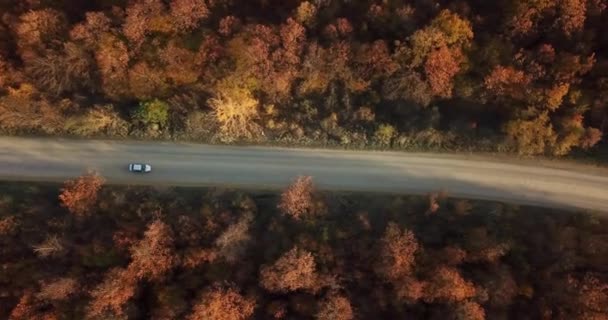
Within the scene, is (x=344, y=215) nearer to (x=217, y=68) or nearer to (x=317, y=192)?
(x=317, y=192)

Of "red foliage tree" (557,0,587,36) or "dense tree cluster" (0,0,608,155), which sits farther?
"dense tree cluster" (0,0,608,155)

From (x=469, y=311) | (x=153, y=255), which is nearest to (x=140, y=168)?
(x=153, y=255)

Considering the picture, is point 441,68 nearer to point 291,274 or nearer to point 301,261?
point 301,261

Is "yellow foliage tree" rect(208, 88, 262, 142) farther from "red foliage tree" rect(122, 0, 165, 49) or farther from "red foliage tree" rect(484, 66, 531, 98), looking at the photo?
"red foliage tree" rect(484, 66, 531, 98)

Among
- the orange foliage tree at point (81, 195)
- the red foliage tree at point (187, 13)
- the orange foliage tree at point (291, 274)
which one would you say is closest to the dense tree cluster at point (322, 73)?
the red foliage tree at point (187, 13)

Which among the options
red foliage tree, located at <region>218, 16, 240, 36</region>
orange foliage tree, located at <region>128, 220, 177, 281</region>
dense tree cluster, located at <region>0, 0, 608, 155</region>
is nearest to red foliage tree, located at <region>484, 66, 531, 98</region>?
dense tree cluster, located at <region>0, 0, 608, 155</region>
